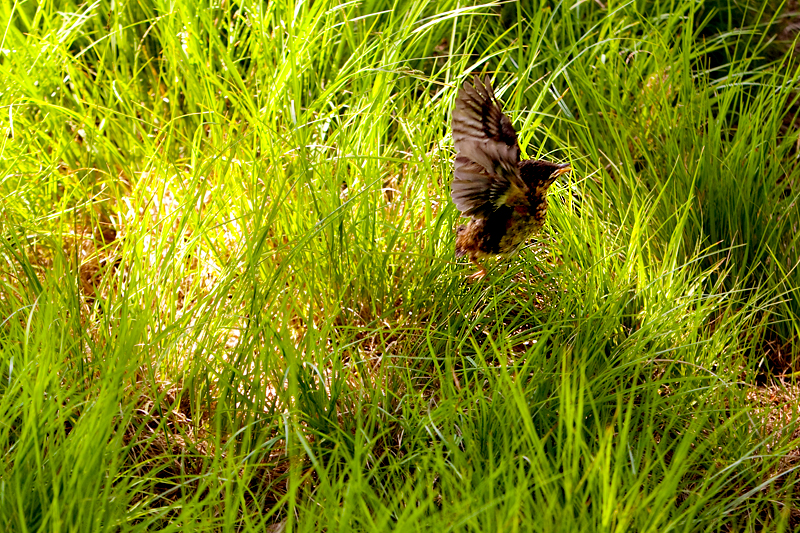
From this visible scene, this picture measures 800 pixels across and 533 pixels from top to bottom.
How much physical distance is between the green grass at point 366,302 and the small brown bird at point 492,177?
174mm

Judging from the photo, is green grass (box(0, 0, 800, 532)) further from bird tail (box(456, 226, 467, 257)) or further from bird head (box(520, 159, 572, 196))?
bird head (box(520, 159, 572, 196))

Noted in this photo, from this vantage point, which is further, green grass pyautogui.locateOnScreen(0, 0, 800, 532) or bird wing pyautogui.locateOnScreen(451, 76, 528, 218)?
bird wing pyautogui.locateOnScreen(451, 76, 528, 218)

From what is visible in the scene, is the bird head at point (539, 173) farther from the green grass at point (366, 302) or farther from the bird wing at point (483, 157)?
the green grass at point (366, 302)

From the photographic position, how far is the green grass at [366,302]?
1434 mm

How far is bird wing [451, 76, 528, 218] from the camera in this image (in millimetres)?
1774

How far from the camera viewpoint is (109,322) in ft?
5.79

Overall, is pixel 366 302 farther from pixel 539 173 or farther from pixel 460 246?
pixel 539 173

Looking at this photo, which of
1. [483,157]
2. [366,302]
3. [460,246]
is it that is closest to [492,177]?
[483,157]

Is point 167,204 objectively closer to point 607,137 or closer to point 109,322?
point 109,322

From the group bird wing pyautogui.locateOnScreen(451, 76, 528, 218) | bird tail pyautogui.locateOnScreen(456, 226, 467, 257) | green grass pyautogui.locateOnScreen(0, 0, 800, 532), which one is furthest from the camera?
bird tail pyautogui.locateOnScreen(456, 226, 467, 257)

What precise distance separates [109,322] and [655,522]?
3.88ft

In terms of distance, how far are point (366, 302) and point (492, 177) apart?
464 mm

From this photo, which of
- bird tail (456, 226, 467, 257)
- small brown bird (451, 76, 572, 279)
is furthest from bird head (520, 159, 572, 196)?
bird tail (456, 226, 467, 257)

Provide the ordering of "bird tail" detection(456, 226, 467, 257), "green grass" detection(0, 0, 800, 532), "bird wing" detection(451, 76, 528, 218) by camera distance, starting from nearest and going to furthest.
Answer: "green grass" detection(0, 0, 800, 532), "bird wing" detection(451, 76, 528, 218), "bird tail" detection(456, 226, 467, 257)
